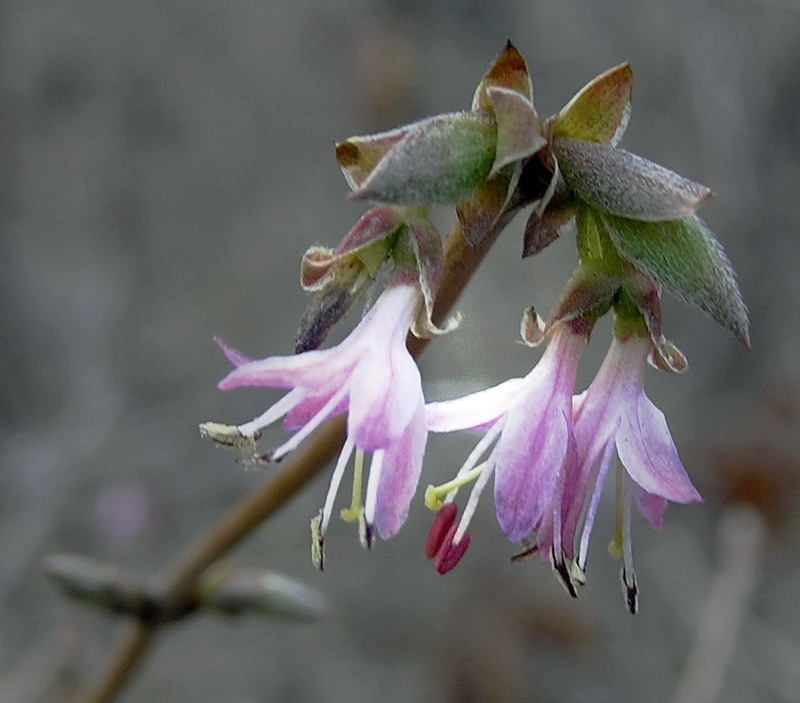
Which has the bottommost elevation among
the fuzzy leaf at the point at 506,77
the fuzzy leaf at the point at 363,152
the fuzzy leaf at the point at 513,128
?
the fuzzy leaf at the point at 363,152

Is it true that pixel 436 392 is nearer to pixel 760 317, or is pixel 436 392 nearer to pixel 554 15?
pixel 760 317

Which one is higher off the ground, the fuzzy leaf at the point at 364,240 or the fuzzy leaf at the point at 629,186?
the fuzzy leaf at the point at 629,186

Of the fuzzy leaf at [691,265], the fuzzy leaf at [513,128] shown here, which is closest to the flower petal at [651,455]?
the fuzzy leaf at [691,265]

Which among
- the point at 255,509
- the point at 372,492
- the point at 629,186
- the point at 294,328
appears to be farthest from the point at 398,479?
the point at 294,328

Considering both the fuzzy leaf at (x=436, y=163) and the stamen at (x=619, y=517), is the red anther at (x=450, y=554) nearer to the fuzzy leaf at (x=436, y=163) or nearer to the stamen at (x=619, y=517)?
the stamen at (x=619, y=517)

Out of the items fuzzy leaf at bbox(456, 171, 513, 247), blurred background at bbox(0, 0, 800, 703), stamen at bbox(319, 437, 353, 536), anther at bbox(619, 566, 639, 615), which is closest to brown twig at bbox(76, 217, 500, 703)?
fuzzy leaf at bbox(456, 171, 513, 247)

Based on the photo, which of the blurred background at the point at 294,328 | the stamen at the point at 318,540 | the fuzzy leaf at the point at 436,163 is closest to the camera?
the fuzzy leaf at the point at 436,163

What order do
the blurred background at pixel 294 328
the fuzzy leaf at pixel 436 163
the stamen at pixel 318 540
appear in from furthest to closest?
the blurred background at pixel 294 328
the stamen at pixel 318 540
the fuzzy leaf at pixel 436 163
